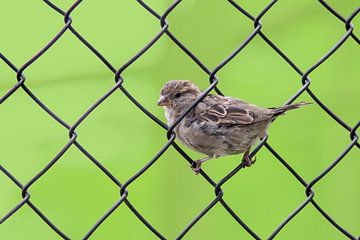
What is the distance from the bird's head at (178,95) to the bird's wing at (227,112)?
0.08 meters

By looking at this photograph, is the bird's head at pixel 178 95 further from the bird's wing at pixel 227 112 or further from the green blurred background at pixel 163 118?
the green blurred background at pixel 163 118

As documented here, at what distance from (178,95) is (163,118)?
3.05 feet

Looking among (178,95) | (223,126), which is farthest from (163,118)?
(223,126)

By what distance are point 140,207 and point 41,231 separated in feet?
1.50

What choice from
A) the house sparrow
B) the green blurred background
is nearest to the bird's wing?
the house sparrow

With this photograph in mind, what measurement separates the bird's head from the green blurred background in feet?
3.06

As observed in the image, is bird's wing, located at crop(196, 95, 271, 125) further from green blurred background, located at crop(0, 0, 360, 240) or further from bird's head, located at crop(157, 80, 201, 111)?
green blurred background, located at crop(0, 0, 360, 240)

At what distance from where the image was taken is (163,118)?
2.94 metres

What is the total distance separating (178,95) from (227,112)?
176 millimetres

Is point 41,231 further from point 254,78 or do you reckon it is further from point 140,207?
point 254,78

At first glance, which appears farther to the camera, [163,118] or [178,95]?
[163,118]

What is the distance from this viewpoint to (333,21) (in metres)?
3.22

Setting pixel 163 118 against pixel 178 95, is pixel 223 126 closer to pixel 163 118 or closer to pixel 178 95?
pixel 178 95

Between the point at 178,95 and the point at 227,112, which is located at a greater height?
the point at 178,95
